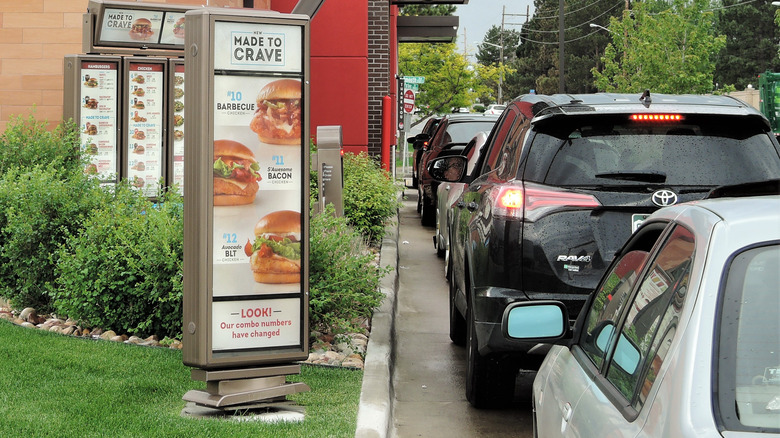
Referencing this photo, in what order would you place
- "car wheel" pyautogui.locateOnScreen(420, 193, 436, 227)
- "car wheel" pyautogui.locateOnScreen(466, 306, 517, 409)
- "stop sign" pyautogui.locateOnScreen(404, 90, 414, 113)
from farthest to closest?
"stop sign" pyautogui.locateOnScreen(404, 90, 414, 113) → "car wheel" pyautogui.locateOnScreen(420, 193, 436, 227) → "car wheel" pyautogui.locateOnScreen(466, 306, 517, 409)

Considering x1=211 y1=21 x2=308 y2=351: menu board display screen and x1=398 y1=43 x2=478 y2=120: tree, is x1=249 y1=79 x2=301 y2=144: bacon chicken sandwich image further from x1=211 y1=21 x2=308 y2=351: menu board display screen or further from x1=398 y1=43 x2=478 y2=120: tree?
x1=398 y1=43 x2=478 y2=120: tree

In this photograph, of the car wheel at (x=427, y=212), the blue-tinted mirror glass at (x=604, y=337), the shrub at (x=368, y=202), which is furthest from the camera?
the car wheel at (x=427, y=212)

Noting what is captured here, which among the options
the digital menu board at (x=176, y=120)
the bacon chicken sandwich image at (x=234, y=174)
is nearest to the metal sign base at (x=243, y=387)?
the bacon chicken sandwich image at (x=234, y=174)

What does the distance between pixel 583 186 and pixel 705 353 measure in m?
3.87

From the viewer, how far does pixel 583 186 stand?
6059mm

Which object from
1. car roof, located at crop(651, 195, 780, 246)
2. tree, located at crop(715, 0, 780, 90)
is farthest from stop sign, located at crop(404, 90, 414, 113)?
tree, located at crop(715, 0, 780, 90)

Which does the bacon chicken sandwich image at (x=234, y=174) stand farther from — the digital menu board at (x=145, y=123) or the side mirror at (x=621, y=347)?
the digital menu board at (x=145, y=123)

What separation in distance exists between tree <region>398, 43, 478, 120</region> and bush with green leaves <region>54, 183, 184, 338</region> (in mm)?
46625

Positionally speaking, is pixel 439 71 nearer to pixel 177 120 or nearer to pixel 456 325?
pixel 177 120

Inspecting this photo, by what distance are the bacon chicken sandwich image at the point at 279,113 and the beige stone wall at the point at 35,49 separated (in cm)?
1013

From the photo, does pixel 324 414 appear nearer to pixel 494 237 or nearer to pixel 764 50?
pixel 494 237

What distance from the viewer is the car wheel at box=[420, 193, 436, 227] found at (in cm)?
1881

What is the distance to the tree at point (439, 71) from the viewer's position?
2152 inches

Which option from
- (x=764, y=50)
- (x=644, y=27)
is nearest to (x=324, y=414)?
(x=644, y=27)
